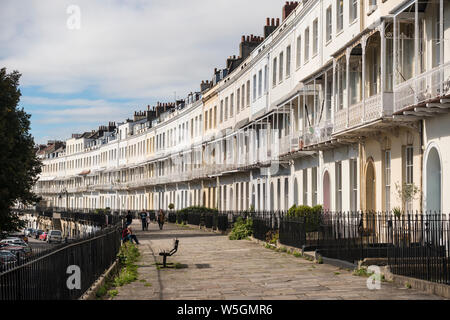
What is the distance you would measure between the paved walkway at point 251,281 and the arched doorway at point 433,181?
9.94ft

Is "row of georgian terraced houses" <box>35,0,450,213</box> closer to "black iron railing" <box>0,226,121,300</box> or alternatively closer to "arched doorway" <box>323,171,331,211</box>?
"arched doorway" <box>323,171,331,211</box>

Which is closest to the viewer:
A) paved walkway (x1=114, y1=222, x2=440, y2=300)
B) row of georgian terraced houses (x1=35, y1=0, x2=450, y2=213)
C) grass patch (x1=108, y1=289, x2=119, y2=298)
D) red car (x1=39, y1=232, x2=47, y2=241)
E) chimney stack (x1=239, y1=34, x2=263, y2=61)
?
paved walkway (x1=114, y1=222, x2=440, y2=300)

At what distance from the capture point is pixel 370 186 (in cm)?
2222

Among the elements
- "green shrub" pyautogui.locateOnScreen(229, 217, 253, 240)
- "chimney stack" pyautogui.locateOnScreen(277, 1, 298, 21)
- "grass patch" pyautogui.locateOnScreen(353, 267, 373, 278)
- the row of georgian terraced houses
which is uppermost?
"chimney stack" pyautogui.locateOnScreen(277, 1, 298, 21)

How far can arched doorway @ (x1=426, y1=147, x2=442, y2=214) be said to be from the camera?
1731cm

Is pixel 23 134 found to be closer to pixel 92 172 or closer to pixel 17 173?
pixel 17 173

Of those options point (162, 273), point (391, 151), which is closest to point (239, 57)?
point (391, 151)

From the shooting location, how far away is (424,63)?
17953mm

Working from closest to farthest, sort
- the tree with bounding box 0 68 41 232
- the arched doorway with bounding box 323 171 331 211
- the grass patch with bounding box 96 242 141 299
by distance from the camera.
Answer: the grass patch with bounding box 96 242 141 299
the arched doorway with bounding box 323 171 331 211
the tree with bounding box 0 68 41 232

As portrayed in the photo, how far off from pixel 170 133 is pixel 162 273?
52.2 m

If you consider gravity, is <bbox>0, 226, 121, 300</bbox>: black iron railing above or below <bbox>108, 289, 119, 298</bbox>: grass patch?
above

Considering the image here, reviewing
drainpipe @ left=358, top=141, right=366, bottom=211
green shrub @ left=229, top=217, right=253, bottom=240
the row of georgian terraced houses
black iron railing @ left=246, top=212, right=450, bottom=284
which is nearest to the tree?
green shrub @ left=229, top=217, right=253, bottom=240

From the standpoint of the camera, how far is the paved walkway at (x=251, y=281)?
1241 cm

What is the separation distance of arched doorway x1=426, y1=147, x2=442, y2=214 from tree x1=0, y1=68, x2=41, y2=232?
20764 mm
